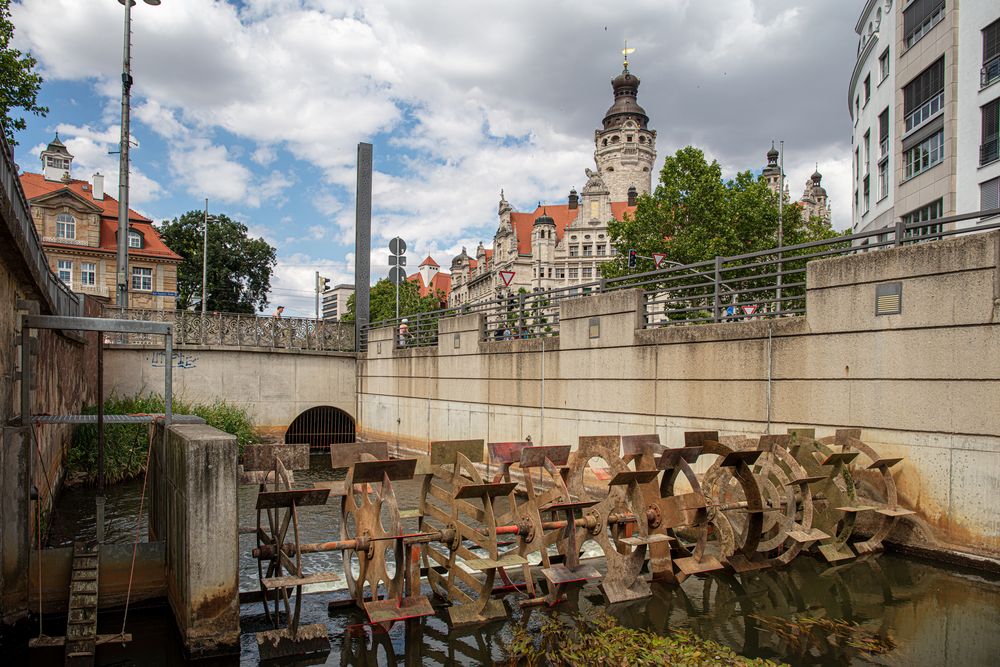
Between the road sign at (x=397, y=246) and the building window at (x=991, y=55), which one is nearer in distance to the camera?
the building window at (x=991, y=55)

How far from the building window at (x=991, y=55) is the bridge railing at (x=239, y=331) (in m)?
24.9

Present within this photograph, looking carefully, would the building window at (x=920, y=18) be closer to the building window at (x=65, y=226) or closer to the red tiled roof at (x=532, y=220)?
the building window at (x=65, y=226)

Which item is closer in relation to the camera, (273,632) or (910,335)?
(273,632)

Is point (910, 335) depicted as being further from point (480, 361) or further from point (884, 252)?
point (480, 361)

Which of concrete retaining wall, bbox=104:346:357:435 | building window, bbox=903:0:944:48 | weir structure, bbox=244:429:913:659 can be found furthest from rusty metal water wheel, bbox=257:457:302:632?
building window, bbox=903:0:944:48

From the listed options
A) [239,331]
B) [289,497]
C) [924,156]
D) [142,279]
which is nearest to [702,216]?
[924,156]

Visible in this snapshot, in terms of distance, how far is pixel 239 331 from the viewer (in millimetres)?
25500

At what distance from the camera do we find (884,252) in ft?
31.9

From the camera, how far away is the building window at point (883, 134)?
31084 millimetres

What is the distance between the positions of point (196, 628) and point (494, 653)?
2.85 meters

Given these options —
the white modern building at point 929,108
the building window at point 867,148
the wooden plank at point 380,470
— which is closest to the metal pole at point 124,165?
the wooden plank at point 380,470

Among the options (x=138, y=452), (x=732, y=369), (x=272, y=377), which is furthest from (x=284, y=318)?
(x=732, y=369)

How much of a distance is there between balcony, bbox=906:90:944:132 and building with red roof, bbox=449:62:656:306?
5980cm

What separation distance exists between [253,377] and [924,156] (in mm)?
27213
